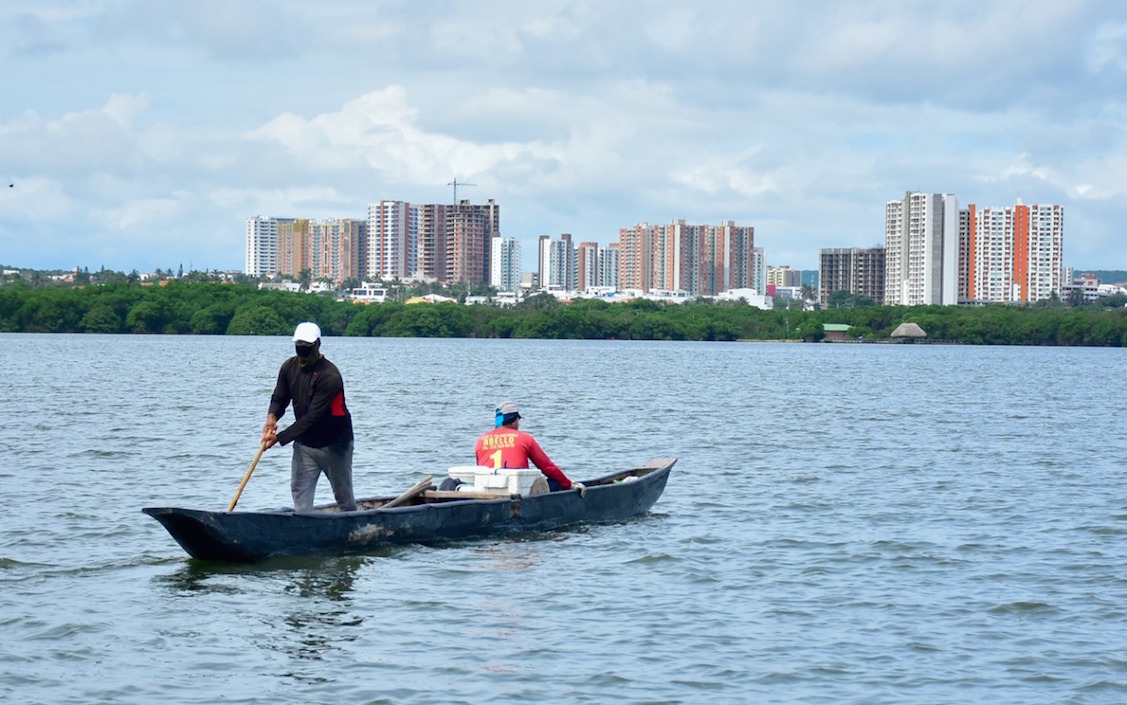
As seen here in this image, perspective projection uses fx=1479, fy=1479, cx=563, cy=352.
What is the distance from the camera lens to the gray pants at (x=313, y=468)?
53.3 ft

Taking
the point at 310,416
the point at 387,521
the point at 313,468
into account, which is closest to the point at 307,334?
the point at 310,416

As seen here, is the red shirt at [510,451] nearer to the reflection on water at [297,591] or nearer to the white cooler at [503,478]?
the white cooler at [503,478]

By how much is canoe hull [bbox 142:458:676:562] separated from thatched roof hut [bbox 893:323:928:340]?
Answer: 163m

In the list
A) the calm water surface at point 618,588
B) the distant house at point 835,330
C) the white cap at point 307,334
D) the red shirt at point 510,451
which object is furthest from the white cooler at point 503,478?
the distant house at point 835,330

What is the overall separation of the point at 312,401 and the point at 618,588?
3.82 metres

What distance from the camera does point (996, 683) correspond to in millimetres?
12000

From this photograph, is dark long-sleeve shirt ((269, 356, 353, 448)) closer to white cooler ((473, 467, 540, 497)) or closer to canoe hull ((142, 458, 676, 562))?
canoe hull ((142, 458, 676, 562))

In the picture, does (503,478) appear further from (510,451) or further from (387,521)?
(387,521)

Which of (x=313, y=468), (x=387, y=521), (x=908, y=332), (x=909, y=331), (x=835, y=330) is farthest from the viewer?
(x=835, y=330)

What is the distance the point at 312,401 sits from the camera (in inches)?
623

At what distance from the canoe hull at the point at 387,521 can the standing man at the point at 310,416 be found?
504mm

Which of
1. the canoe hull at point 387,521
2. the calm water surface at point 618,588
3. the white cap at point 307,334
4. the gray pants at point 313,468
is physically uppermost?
the white cap at point 307,334

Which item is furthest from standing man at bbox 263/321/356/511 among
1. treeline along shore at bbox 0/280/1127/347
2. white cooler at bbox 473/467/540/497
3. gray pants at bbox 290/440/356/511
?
treeline along shore at bbox 0/280/1127/347

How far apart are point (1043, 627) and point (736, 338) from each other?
17805 centimetres
